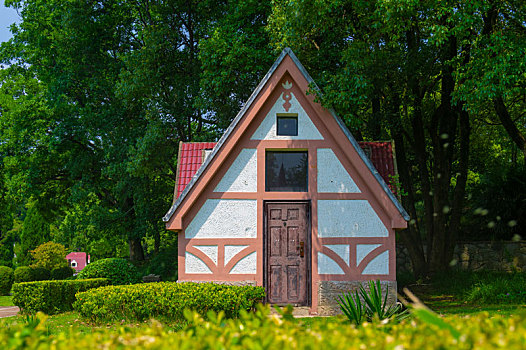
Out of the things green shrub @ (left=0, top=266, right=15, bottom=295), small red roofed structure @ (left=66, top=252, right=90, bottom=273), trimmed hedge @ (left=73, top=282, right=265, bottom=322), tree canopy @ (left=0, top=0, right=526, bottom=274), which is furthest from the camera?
small red roofed structure @ (left=66, top=252, right=90, bottom=273)

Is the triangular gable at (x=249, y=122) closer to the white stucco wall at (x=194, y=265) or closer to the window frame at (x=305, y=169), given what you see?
the white stucco wall at (x=194, y=265)

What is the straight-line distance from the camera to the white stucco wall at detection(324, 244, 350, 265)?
11.8 m

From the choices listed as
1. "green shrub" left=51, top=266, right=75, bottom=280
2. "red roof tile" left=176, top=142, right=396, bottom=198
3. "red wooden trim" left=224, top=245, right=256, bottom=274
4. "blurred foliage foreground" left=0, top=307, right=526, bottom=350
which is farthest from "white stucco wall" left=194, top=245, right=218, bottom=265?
"green shrub" left=51, top=266, right=75, bottom=280

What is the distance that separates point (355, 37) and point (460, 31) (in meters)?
3.32

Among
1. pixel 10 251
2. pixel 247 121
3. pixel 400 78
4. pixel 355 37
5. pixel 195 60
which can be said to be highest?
pixel 195 60

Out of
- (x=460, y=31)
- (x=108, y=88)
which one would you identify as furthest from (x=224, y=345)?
(x=108, y=88)

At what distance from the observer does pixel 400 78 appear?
14258mm

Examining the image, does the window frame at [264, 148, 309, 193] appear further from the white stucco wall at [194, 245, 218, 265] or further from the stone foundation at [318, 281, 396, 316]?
the stone foundation at [318, 281, 396, 316]

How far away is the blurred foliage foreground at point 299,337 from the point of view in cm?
268

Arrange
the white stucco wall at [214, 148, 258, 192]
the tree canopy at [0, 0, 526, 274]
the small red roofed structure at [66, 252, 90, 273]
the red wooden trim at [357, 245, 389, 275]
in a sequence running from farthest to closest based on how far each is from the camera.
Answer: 1. the small red roofed structure at [66, 252, 90, 273]
2. the tree canopy at [0, 0, 526, 274]
3. the white stucco wall at [214, 148, 258, 192]
4. the red wooden trim at [357, 245, 389, 275]

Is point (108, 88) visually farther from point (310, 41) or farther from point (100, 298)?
point (100, 298)

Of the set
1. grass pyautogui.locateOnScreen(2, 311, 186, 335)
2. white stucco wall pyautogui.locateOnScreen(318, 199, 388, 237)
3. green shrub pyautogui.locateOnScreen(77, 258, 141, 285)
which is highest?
white stucco wall pyautogui.locateOnScreen(318, 199, 388, 237)

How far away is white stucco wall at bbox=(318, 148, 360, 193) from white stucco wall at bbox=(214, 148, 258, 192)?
1694 millimetres

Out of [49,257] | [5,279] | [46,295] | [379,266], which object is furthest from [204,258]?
[49,257]
